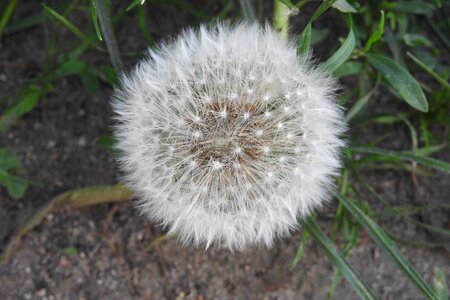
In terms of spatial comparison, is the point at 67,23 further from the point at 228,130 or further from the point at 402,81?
the point at 402,81

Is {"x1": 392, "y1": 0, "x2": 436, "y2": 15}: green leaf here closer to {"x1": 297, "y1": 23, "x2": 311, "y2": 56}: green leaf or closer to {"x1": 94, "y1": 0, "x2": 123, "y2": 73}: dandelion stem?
{"x1": 297, "y1": 23, "x2": 311, "y2": 56}: green leaf

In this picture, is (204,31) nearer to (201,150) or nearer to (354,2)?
(201,150)

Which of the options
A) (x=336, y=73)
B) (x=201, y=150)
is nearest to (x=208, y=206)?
(x=201, y=150)

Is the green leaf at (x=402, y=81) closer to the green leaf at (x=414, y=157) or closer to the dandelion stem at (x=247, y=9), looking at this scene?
the green leaf at (x=414, y=157)

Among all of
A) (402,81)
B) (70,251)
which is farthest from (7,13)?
(402,81)

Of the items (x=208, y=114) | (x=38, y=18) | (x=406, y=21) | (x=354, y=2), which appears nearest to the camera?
(x=208, y=114)

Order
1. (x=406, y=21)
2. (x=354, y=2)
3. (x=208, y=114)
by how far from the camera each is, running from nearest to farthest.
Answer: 1. (x=208, y=114)
2. (x=354, y=2)
3. (x=406, y=21)

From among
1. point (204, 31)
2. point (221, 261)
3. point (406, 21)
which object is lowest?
point (221, 261)
